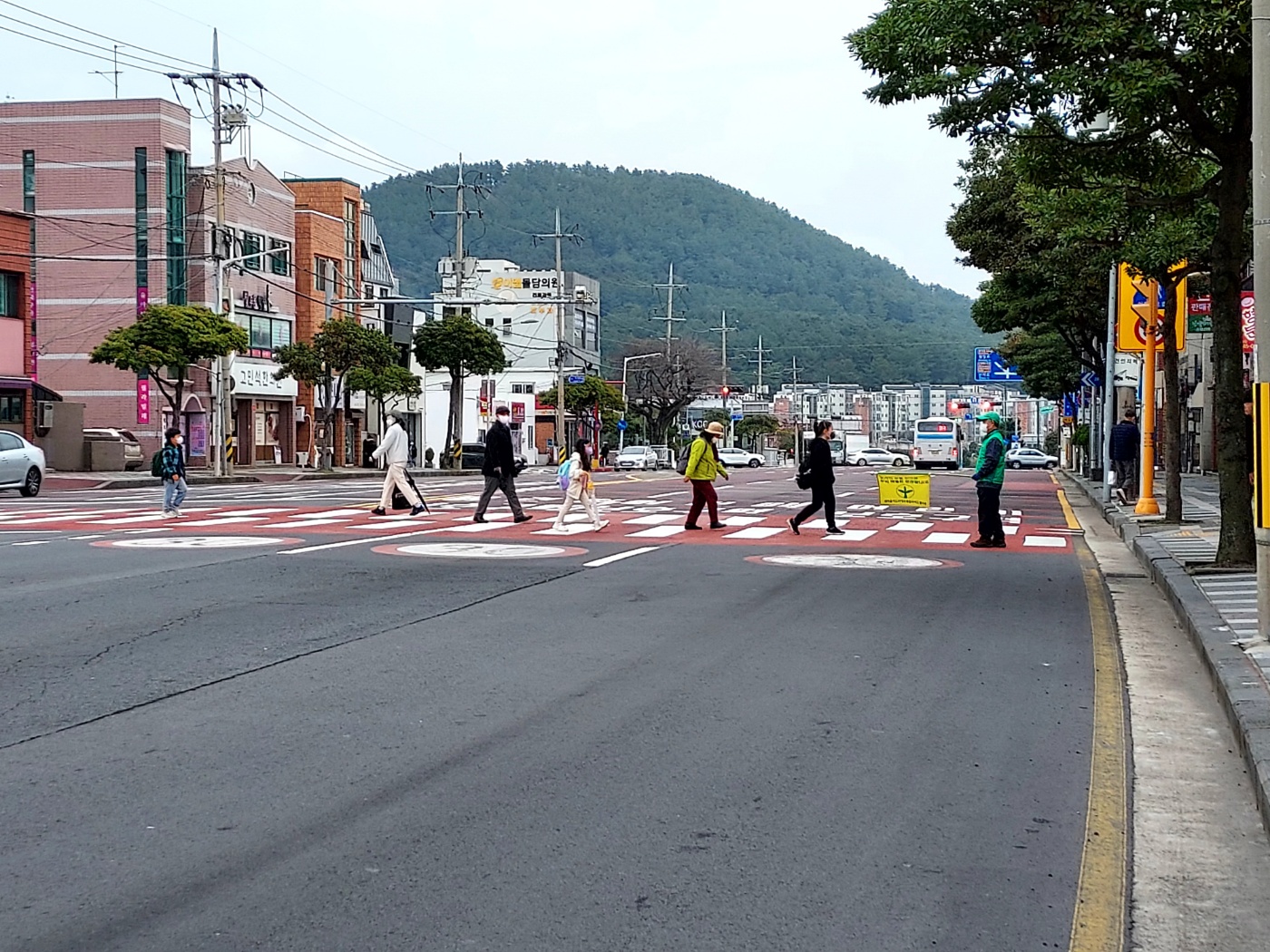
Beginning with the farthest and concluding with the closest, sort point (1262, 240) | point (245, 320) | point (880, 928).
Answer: point (245, 320)
point (1262, 240)
point (880, 928)

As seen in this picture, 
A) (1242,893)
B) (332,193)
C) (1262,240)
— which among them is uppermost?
(332,193)

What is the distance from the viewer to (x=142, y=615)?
37.0 ft

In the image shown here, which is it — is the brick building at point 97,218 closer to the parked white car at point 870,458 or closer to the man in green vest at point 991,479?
the man in green vest at point 991,479

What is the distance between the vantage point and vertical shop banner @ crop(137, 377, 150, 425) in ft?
188

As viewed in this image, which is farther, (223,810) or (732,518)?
(732,518)

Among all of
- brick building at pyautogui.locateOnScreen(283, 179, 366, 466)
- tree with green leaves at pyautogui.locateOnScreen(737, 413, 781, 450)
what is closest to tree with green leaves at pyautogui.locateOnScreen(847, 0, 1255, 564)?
brick building at pyautogui.locateOnScreen(283, 179, 366, 466)

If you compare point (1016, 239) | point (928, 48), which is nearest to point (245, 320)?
point (1016, 239)

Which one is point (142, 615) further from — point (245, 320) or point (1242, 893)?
point (245, 320)

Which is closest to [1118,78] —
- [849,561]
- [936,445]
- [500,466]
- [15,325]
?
[849,561]

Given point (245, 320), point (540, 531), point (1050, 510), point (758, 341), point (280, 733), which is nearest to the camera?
point (280, 733)

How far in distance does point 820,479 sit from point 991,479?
2834mm

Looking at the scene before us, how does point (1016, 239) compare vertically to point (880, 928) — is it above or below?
above

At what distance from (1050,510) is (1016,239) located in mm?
7602

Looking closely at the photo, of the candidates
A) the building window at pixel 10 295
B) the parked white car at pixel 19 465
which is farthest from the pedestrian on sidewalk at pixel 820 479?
the building window at pixel 10 295
